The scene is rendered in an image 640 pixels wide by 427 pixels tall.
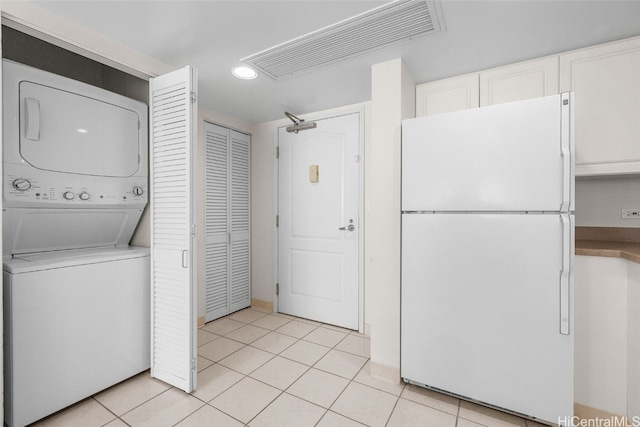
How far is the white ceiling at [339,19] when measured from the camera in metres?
1.51

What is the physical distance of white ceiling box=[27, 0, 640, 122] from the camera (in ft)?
4.97

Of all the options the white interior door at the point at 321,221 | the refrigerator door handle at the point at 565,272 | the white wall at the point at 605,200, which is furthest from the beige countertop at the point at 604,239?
the white interior door at the point at 321,221

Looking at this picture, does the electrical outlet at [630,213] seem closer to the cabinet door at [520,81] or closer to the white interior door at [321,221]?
the cabinet door at [520,81]

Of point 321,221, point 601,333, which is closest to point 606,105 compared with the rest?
point 601,333

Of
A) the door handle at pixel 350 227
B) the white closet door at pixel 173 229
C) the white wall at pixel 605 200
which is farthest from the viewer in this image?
the door handle at pixel 350 227

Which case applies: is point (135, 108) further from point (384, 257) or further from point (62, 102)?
point (384, 257)

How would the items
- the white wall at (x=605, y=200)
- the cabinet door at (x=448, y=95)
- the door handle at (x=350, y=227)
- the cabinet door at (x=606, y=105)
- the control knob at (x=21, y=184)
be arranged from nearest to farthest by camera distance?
the control knob at (x=21, y=184) → the cabinet door at (x=606, y=105) → the white wall at (x=605, y=200) → the cabinet door at (x=448, y=95) → the door handle at (x=350, y=227)

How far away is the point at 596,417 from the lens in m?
1.63

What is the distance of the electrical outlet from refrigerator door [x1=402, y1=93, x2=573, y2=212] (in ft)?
3.01

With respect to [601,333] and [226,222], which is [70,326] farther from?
[601,333]

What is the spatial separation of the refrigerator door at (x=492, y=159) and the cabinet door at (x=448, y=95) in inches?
18.1

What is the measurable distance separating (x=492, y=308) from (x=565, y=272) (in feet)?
1.34

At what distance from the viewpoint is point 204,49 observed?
6.33 ft

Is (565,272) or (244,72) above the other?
(244,72)
